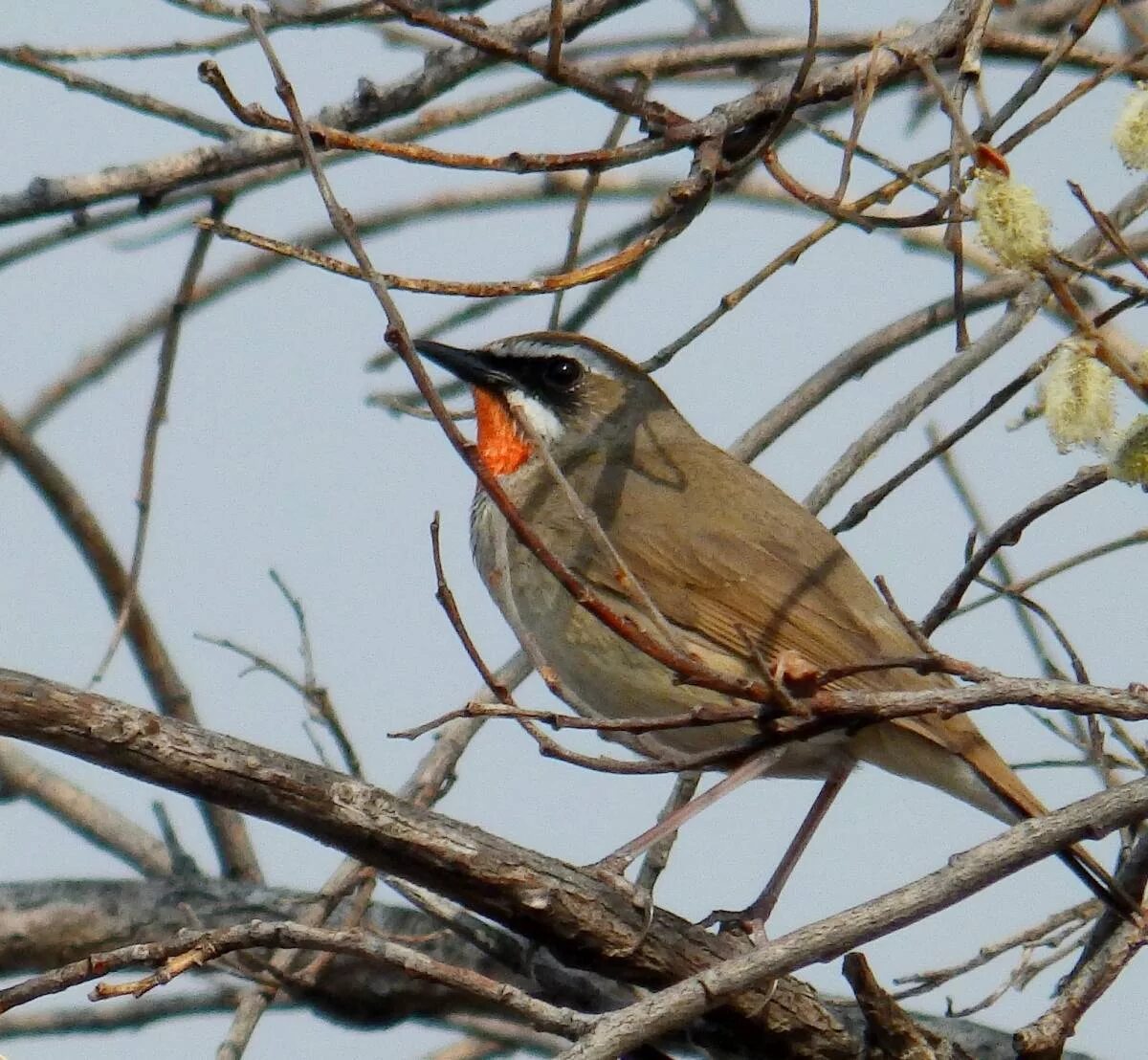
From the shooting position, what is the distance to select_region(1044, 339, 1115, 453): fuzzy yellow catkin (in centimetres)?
280

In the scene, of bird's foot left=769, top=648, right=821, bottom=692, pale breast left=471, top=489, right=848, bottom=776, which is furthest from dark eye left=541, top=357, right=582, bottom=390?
bird's foot left=769, top=648, right=821, bottom=692

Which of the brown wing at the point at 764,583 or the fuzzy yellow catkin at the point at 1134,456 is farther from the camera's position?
the brown wing at the point at 764,583

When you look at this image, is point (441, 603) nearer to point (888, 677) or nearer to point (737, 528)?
point (888, 677)

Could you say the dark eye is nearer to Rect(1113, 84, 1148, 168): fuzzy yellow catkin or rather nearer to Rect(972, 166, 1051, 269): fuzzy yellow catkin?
Rect(1113, 84, 1148, 168): fuzzy yellow catkin

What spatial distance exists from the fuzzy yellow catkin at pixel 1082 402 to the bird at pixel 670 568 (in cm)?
177

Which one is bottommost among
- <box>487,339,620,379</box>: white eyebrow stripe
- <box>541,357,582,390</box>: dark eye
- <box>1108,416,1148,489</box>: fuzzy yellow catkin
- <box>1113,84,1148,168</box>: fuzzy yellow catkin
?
<box>1108,416,1148,489</box>: fuzzy yellow catkin

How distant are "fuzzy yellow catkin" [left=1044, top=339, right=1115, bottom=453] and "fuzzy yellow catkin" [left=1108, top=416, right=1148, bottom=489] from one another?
0.04 metres

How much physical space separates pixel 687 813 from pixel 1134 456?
2172mm

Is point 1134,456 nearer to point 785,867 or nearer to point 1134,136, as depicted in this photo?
point 1134,136

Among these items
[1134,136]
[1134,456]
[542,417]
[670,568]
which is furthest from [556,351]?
[1134,456]

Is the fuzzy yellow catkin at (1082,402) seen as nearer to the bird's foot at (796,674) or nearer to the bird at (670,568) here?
the bird's foot at (796,674)

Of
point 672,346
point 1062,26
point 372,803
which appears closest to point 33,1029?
point 372,803

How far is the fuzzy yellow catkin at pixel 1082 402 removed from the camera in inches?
110

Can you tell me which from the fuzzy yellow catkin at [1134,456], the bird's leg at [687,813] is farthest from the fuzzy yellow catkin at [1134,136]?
the bird's leg at [687,813]
